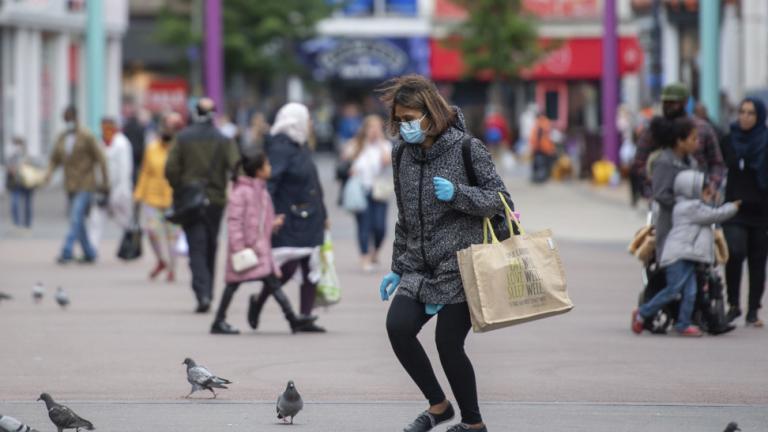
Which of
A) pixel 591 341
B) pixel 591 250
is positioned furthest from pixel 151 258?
pixel 591 341

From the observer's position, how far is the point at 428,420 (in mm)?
7957

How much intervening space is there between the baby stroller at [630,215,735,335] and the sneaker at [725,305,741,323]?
20 cm

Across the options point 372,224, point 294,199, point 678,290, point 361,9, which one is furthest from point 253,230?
point 361,9

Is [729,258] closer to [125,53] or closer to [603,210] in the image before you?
[603,210]

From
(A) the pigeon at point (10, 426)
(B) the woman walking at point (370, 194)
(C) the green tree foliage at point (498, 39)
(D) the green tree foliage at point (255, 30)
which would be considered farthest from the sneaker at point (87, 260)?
(C) the green tree foliage at point (498, 39)

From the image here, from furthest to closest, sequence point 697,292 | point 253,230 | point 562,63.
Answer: point 562,63, point 253,230, point 697,292

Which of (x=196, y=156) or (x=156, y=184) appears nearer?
(x=196, y=156)

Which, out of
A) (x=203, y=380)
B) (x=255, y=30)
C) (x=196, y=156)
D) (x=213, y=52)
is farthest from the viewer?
(x=255, y=30)

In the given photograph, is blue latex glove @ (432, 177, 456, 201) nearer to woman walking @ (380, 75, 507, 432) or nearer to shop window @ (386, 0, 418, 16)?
woman walking @ (380, 75, 507, 432)

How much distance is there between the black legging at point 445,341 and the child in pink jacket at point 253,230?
4981 mm

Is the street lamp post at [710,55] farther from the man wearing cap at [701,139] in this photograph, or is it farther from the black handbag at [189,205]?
the man wearing cap at [701,139]

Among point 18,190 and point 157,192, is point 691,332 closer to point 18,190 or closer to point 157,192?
point 157,192

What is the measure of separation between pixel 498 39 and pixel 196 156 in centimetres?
4029

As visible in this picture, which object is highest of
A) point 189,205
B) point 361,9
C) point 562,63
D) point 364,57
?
point 361,9
